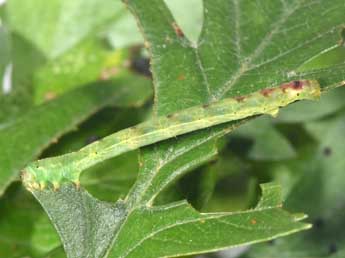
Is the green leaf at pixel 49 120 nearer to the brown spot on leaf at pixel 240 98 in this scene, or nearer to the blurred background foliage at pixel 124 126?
the blurred background foliage at pixel 124 126

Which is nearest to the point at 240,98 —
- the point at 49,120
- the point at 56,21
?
the point at 49,120

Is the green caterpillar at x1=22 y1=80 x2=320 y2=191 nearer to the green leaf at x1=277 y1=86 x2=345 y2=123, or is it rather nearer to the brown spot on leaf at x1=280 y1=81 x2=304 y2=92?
the brown spot on leaf at x1=280 y1=81 x2=304 y2=92

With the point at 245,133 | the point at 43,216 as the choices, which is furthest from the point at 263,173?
the point at 43,216

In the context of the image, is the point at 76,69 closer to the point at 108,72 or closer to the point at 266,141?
the point at 108,72

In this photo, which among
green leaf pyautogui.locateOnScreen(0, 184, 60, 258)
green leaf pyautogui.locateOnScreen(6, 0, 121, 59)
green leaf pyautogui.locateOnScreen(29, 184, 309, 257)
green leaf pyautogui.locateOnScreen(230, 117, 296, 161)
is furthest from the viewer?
green leaf pyautogui.locateOnScreen(6, 0, 121, 59)

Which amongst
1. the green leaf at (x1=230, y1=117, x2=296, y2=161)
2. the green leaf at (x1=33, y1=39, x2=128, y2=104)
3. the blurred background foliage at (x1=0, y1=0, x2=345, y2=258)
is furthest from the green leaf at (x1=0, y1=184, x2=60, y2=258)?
the green leaf at (x1=230, y1=117, x2=296, y2=161)

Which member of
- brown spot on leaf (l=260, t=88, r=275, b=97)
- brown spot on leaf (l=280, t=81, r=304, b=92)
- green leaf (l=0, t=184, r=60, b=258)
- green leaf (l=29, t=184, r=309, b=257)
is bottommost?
green leaf (l=0, t=184, r=60, b=258)

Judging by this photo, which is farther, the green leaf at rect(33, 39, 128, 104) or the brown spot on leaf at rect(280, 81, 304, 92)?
the green leaf at rect(33, 39, 128, 104)

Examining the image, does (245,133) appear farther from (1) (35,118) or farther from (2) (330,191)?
(1) (35,118)
